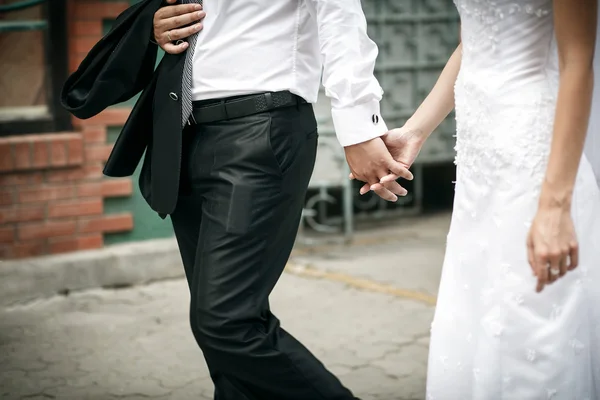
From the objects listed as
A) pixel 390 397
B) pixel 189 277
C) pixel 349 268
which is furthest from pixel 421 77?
pixel 189 277

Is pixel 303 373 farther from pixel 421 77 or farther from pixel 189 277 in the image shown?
pixel 421 77

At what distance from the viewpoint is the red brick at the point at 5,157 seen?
203 inches

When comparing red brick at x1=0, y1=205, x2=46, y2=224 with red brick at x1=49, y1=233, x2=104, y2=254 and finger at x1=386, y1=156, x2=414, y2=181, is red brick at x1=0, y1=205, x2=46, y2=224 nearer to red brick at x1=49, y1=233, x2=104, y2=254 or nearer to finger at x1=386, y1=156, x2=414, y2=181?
red brick at x1=49, y1=233, x2=104, y2=254

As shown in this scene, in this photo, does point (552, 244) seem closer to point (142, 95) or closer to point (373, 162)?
point (373, 162)

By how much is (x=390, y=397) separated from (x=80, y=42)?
2803 mm

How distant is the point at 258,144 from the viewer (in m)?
2.69

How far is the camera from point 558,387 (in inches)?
88.0

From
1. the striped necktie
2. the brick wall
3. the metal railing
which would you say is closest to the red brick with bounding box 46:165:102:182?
the brick wall

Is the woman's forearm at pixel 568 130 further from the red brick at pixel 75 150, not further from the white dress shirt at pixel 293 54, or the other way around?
the red brick at pixel 75 150

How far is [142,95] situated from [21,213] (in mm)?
2619

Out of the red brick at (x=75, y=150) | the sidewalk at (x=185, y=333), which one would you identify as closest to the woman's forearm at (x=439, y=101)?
the sidewalk at (x=185, y=333)

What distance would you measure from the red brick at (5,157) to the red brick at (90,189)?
0.42 metres

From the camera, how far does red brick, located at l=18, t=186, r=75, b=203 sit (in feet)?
17.3

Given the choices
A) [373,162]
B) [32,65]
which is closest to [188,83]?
[373,162]
